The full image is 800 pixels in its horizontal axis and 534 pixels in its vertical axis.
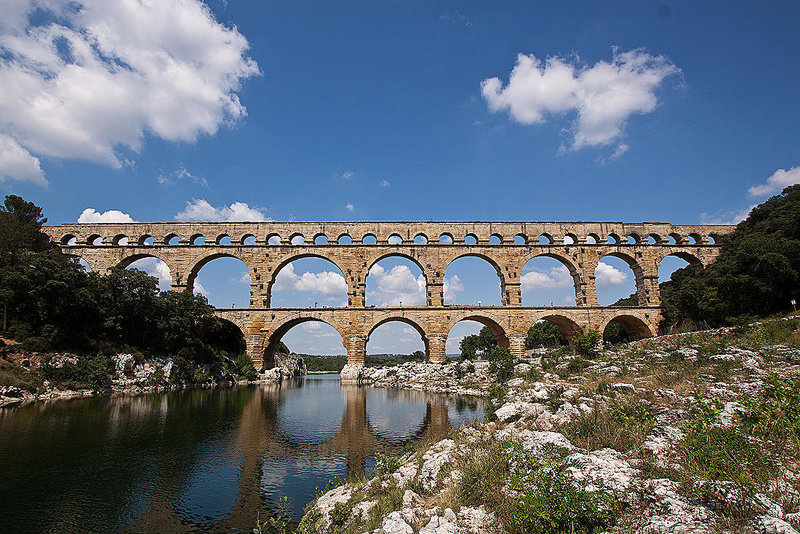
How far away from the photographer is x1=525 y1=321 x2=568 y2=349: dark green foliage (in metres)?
55.0

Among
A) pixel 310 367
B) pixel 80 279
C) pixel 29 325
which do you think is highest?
pixel 80 279

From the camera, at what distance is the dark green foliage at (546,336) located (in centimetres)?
5500

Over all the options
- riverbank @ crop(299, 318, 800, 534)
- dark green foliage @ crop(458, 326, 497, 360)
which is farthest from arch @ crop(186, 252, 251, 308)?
dark green foliage @ crop(458, 326, 497, 360)

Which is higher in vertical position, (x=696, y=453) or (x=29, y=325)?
(x=29, y=325)

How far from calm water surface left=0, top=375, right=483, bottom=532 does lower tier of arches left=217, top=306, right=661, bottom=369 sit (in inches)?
478

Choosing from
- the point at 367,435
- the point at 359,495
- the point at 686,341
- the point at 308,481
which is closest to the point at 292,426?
the point at 367,435

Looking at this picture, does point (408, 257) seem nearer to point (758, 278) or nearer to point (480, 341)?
point (758, 278)

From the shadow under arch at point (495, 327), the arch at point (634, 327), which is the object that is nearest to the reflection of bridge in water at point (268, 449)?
the shadow under arch at point (495, 327)

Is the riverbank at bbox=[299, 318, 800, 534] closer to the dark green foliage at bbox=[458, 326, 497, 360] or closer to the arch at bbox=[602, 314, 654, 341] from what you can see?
the arch at bbox=[602, 314, 654, 341]

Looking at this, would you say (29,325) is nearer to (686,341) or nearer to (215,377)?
(215,377)

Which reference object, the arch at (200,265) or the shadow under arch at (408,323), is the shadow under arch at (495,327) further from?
the arch at (200,265)

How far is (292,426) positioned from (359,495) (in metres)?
7.39

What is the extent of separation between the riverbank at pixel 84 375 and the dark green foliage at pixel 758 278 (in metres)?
29.8

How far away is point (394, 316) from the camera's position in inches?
1105
